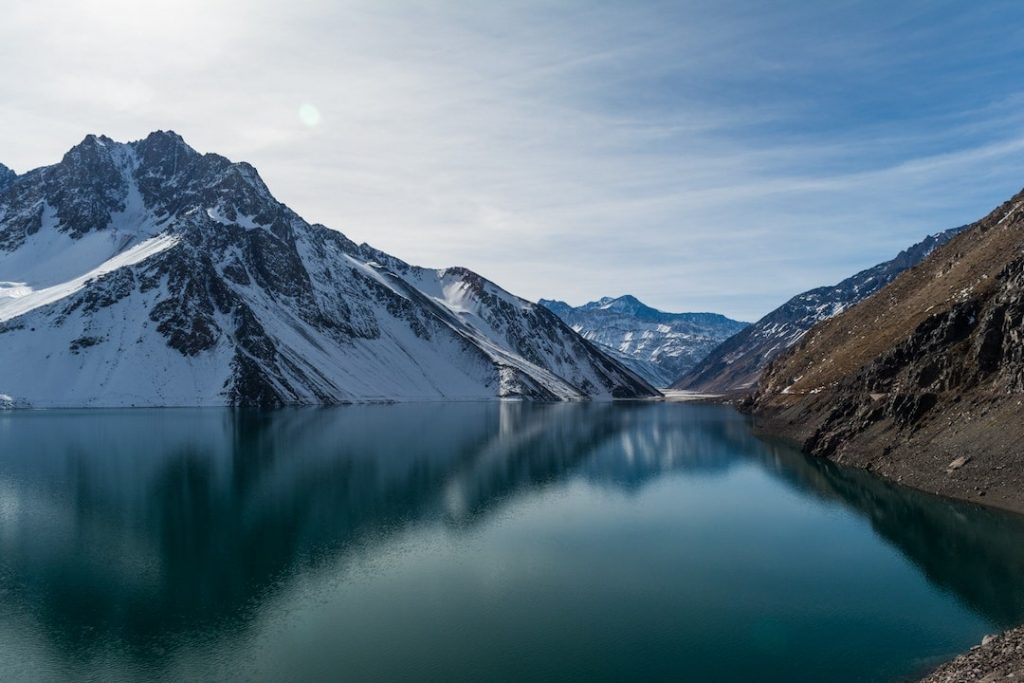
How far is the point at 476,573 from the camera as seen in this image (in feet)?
169

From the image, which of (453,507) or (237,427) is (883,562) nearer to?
(453,507)

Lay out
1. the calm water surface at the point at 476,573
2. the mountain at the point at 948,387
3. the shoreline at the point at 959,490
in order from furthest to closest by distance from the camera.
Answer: the mountain at the point at 948,387
the calm water surface at the point at 476,573
the shoreline at the point at 959,490

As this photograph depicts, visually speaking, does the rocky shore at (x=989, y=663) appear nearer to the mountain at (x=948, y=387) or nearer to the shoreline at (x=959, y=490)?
the shoreline at (x=959, y=490)

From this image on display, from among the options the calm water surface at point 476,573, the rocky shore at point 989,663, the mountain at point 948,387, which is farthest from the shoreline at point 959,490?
the calm water surface at point 476,573

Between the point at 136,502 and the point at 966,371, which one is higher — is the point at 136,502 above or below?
below

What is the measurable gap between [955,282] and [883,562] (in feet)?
Result: 278

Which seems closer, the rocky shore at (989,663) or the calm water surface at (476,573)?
the rocky shore at (989,663)

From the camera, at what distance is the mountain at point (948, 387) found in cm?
7269

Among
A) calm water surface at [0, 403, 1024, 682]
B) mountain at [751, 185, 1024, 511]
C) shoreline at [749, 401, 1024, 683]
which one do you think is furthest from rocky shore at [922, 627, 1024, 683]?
mountain at [751, 185, 1024, 511]

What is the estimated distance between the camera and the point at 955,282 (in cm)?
12000

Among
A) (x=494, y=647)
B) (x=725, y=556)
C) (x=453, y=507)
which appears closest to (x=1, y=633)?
(x=494, y=647)

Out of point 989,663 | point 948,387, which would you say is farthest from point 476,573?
point 948,387

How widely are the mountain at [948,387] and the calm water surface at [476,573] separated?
4.68 metres

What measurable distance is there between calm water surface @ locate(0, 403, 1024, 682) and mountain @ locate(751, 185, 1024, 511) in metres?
4.68
